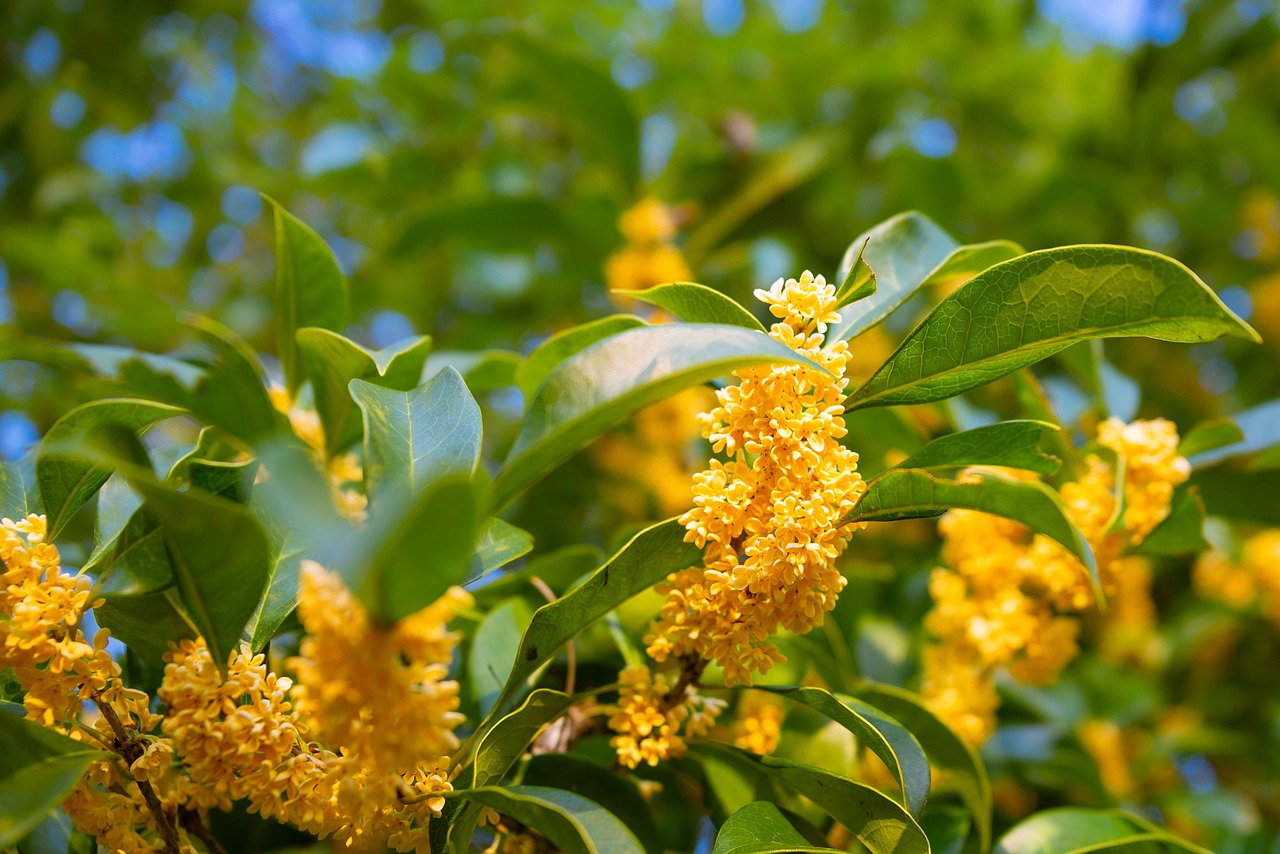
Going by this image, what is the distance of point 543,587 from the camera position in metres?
1.18

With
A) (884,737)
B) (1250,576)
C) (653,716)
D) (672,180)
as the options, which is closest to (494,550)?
(653,716)

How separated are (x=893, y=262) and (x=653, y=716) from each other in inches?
25.7

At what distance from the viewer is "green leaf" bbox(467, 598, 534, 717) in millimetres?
1134

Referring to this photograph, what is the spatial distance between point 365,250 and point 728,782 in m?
2.79

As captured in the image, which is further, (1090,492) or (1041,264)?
(1090,492)

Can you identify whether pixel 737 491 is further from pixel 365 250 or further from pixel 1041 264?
pixel 365 250

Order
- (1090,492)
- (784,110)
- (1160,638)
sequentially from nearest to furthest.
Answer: (1090,492), (1160,638), (784,110)

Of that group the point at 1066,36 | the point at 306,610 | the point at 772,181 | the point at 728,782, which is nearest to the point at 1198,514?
the point at 728,782

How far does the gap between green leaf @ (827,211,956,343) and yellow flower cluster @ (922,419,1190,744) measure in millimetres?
340

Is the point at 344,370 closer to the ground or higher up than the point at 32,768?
higher up

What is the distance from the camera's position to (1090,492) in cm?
118

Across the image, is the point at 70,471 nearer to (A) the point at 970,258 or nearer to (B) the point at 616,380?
(B) the point at 616,380

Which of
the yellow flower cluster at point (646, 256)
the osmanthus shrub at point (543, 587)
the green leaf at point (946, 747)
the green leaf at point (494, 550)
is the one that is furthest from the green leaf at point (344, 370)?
the yellow flower cluster at point (646, 256)

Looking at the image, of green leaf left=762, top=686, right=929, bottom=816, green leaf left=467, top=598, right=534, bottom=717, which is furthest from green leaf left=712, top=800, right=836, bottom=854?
green leaf left=467, top=598, right=534, bottom=717
